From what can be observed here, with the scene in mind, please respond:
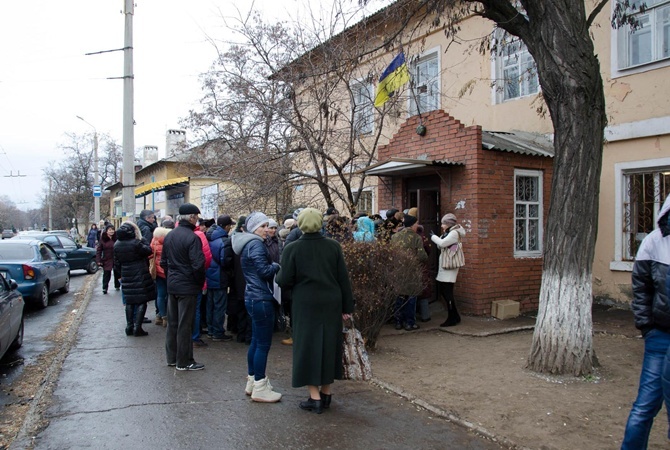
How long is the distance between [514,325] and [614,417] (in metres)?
3.77

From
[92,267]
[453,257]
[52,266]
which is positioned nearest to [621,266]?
[453,257]

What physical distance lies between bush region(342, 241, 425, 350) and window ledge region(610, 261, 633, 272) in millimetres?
4704

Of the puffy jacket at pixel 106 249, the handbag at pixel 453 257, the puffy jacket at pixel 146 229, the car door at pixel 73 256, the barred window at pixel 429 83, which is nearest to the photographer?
the handbag at pixel 453 257

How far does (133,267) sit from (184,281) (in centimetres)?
227

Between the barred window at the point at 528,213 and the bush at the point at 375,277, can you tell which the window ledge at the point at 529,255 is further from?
the bush at the point at 375,277

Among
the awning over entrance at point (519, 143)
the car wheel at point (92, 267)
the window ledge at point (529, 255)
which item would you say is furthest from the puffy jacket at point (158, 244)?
the car wheel at point (92, 267)

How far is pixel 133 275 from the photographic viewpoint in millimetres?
7699

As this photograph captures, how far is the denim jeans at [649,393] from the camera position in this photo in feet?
10.9

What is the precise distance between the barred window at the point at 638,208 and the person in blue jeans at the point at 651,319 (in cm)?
640

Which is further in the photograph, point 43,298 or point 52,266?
point 52,266

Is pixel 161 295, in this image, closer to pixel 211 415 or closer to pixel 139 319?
pixel 139 319

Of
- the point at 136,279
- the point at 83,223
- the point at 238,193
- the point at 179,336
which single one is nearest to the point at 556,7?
the point at 179,336

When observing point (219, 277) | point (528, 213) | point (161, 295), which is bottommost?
point (161, 295)

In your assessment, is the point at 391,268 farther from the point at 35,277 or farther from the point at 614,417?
the point at 35,277
